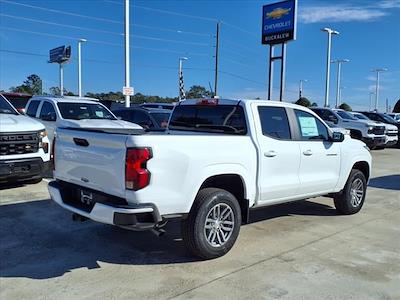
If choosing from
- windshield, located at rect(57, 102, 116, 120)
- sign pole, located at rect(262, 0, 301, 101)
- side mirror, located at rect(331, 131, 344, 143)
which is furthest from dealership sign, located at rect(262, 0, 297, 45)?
side mirror, located at rect(331, 131, 344, 143)

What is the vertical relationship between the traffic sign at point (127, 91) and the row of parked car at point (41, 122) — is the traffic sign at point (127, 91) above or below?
above

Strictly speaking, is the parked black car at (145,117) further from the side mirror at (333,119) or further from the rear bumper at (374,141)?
the rear bumper at (374,141)

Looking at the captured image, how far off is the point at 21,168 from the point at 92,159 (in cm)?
393

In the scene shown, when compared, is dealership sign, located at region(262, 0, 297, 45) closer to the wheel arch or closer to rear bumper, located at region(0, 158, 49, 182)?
rear bumper, located at region(0, 158, 49, 182)

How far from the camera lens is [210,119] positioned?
6.14 m

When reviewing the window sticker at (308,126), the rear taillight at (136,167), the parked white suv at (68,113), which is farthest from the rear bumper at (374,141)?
the rear taillight at (136,167)

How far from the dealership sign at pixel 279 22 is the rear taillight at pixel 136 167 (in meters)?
26.8

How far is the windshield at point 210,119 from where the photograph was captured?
19.0ft

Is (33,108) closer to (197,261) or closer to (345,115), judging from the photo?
(197,261)

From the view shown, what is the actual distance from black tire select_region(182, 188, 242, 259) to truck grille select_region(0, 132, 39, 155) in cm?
461

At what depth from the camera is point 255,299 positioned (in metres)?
4.06

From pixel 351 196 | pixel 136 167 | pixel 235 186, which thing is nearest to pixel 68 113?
pixel 235 186

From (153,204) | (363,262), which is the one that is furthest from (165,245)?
(363,262)

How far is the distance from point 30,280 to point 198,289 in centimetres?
167
